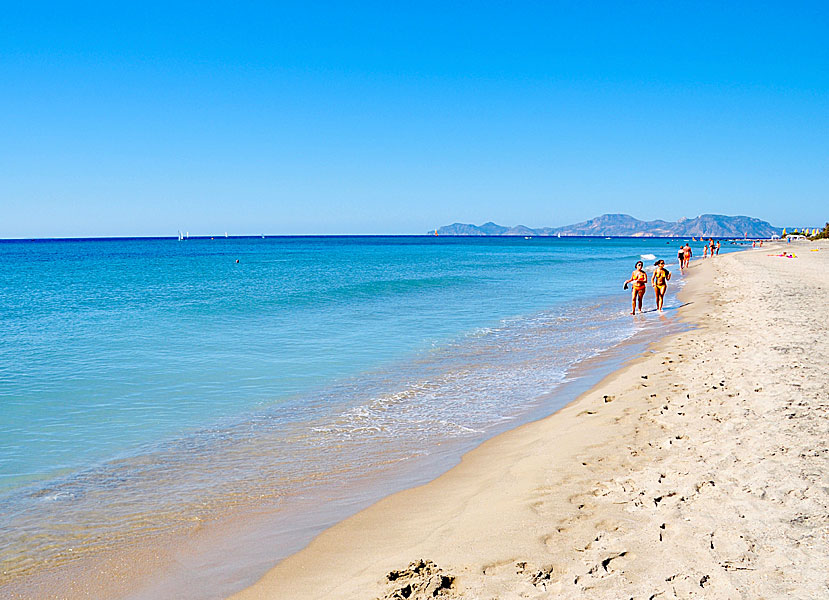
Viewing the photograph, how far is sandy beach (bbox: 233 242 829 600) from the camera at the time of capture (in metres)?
3.73

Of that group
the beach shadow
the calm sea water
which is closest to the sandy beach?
the calm sea water

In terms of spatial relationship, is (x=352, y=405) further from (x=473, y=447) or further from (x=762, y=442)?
(x=762, y=442)

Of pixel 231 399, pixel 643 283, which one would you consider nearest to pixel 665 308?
pixel 643 283

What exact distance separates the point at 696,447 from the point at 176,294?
102 feet

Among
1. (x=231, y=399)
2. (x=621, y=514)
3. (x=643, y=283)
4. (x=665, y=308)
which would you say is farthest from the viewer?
(x=665, y=308)

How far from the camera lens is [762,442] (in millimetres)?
5938

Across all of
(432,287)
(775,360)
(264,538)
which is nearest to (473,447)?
(264,538)

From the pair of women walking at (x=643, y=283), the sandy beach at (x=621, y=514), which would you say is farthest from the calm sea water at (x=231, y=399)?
the sandy beach at (x=621, y=514)

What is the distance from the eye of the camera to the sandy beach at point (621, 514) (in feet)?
12.2

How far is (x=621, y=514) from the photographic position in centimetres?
461

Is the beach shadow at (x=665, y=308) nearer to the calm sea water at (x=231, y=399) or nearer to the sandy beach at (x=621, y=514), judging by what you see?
the calm sea water at (x=231, y=399)

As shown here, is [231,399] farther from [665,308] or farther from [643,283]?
[665,308]

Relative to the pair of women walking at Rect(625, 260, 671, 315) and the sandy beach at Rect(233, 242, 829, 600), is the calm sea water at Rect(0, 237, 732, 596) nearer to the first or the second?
the pair of women walking at Rect(625, 260, 671, 315)

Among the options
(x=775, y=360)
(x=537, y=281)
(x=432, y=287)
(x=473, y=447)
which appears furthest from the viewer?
(x=537, y=281)
